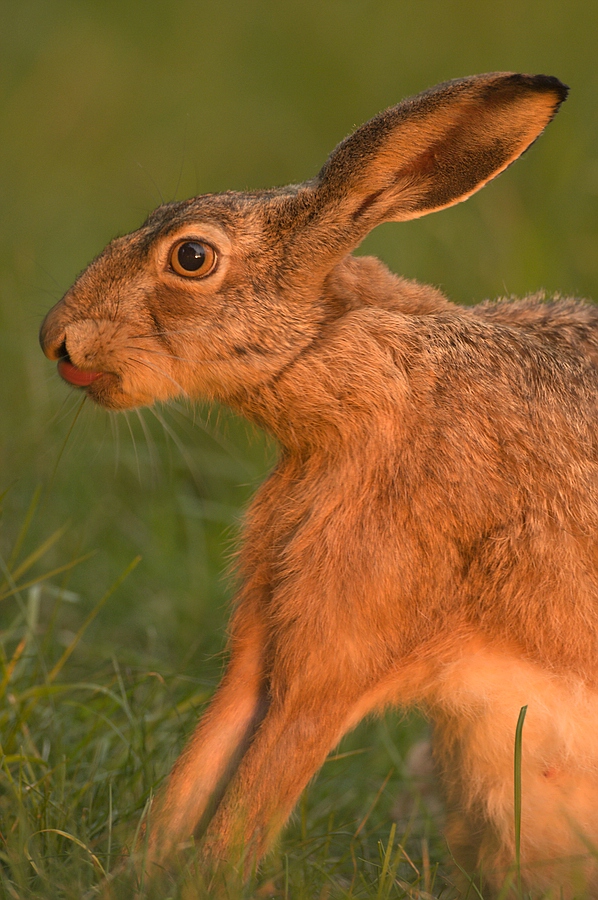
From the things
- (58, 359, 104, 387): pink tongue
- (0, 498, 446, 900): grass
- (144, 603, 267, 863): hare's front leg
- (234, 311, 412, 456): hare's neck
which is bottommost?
(0, 498, 446, 900): grass

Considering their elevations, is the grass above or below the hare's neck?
below

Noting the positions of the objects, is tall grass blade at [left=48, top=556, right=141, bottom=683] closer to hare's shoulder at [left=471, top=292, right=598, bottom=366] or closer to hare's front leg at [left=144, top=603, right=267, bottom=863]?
hare's front leg at [left=144, top=603, right=267, bottom=863]

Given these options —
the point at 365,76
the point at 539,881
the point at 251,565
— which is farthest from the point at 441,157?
the point at 365,76

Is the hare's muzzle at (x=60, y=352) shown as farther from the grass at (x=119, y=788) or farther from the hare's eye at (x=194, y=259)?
the grass at (x=119, y=788)

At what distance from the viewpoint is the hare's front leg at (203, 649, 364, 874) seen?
3025 mm

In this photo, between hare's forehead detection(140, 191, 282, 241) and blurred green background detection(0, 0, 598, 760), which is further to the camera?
blurred green background detection(0, 0, 598, 760)

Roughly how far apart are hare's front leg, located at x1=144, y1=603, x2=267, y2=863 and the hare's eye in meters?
0.89

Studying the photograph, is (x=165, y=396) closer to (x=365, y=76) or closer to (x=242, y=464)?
(x=242, y=464)

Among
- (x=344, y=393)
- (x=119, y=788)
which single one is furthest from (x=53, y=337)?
(x=119, y=788)

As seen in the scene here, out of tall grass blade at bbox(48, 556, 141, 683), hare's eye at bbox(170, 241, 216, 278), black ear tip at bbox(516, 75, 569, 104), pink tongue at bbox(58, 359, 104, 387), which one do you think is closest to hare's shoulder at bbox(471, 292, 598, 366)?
black ear tip at bbox(516, 75, 569, 104)

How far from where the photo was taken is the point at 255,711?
10.9 ft

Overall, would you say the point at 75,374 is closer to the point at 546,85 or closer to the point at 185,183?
the point at 546,85

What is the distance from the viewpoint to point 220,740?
3311mm

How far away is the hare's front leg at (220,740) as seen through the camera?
10.7 feet
